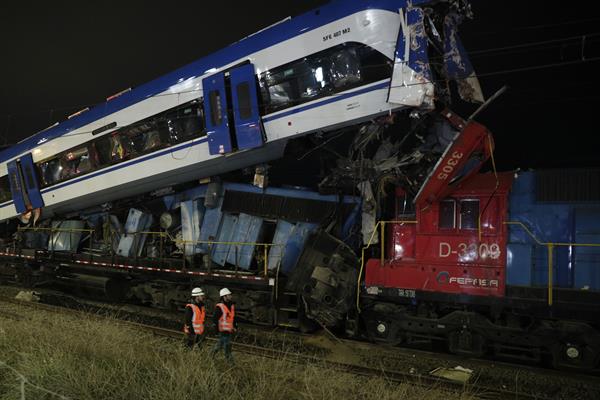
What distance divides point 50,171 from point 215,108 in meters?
7.78

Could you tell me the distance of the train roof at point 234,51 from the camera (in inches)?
329

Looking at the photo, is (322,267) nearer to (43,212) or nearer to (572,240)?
(572,240)

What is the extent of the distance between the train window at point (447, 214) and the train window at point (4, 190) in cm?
1516

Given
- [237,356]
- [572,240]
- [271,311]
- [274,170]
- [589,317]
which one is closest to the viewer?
[589,317]

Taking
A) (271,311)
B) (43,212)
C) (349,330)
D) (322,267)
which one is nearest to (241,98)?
(322,267)

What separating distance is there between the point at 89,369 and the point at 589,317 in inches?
283

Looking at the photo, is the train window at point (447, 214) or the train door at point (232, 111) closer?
the train window at point (447, 214)

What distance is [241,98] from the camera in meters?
9.66

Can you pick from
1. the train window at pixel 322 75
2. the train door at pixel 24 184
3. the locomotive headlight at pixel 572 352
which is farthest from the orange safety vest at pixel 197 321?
the train door at pixel 24 184

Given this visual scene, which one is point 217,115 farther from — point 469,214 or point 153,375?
point 153,375

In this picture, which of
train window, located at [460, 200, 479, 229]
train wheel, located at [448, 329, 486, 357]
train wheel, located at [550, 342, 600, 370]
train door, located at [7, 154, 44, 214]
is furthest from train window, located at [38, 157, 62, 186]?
train wheel, located at [550, 342, 600, 370]

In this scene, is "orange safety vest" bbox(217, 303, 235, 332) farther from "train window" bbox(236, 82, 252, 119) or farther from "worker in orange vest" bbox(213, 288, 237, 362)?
"train window" bbox(236, 82, 252, 119)

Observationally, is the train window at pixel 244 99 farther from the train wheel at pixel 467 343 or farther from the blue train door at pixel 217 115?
the train wheel at pixel 467 343

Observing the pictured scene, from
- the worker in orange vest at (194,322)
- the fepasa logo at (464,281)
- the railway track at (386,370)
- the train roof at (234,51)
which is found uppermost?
the train roof at (234,51)
